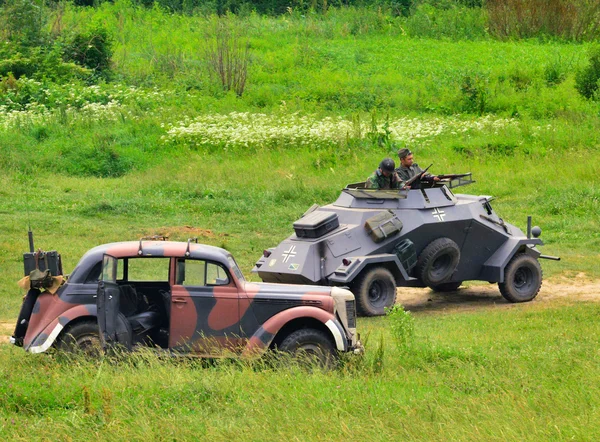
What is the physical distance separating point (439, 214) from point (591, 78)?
16.3 m

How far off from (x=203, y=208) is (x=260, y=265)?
24.5 ft

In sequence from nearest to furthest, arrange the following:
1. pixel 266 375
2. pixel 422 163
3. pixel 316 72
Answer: pixel 266 375 → pixel 422 163 → pixel 316 72

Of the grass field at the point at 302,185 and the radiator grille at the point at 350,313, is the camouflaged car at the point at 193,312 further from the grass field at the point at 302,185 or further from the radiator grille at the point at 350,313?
the grass field at the point at 302,185

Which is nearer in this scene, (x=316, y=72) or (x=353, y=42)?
(x=316, y=72)

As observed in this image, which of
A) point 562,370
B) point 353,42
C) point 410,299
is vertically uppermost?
point 353,42

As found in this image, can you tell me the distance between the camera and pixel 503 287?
1543 centimetres

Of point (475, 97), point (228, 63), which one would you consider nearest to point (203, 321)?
point (475, 97)

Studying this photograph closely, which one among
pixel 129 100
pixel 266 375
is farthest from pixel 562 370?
pixel 129 100

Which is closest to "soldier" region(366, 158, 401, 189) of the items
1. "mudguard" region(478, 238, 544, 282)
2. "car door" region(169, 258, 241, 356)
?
"mudguard" region(478, 238, 544, 282)

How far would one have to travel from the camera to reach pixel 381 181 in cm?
1540

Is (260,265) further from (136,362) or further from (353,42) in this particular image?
(353,42)

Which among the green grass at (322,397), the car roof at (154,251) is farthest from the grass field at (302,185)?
the car roof at (154,251)

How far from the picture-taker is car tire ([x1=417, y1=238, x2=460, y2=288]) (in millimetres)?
14586

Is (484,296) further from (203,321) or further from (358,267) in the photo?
(203,321)
